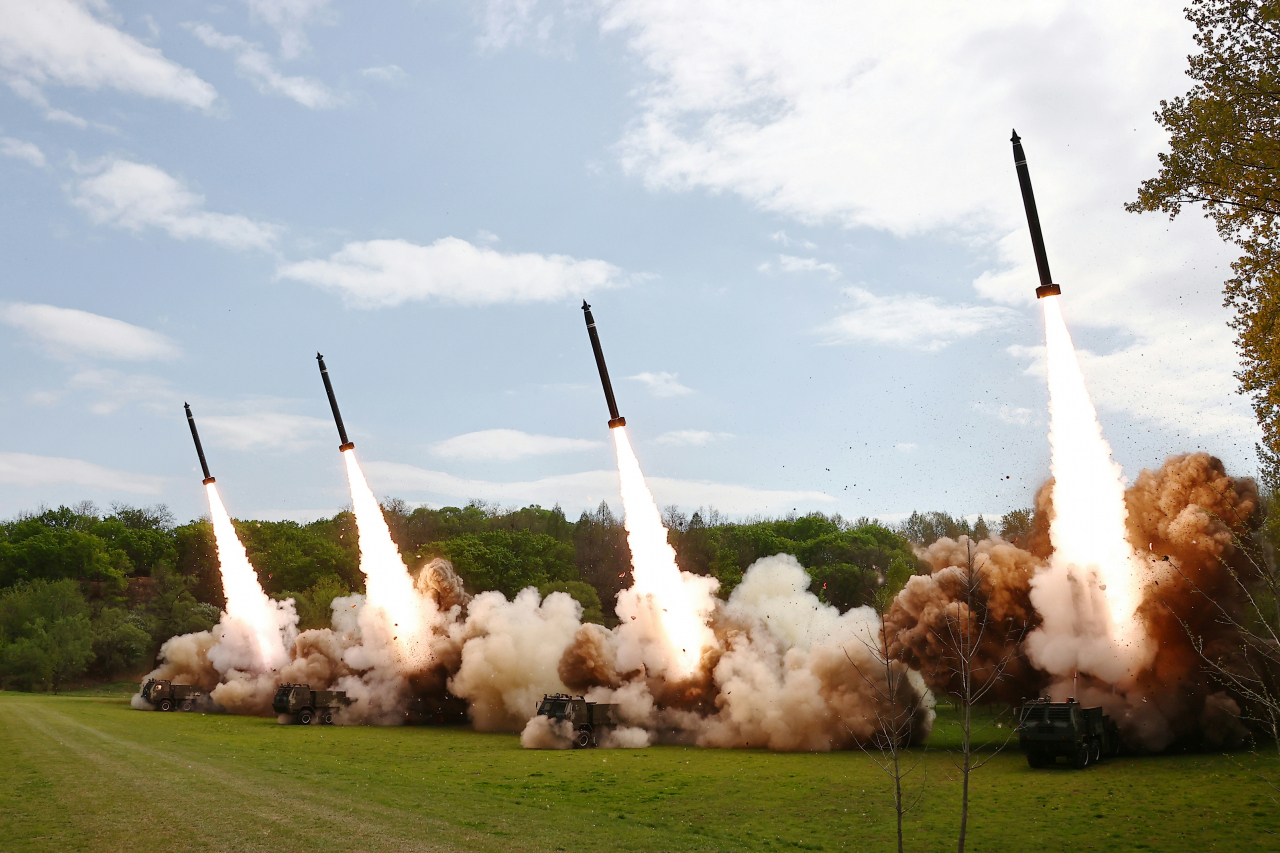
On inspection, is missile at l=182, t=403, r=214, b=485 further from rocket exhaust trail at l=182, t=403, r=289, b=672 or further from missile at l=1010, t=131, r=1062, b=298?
missile at l=1010, t=131, r=1062, b=298

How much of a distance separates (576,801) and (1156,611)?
62.6ft

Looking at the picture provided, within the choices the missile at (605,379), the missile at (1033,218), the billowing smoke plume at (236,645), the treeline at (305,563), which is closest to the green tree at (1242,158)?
the missile at (1033,218)

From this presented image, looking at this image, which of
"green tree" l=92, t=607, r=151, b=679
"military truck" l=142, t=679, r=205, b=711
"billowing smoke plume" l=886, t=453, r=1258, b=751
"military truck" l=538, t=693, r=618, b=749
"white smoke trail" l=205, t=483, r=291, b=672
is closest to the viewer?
"billowing smoke plume" l=886, t=453, r=1258, b=751

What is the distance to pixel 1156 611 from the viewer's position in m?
30.2

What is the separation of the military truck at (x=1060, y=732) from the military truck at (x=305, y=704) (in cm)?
3189

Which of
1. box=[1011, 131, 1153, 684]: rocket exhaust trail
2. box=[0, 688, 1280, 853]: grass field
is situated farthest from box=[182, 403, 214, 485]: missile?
box=[1011, 131, 1153, 684]: rocket exhaust trail

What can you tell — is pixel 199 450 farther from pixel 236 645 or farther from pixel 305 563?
pixel 305 563

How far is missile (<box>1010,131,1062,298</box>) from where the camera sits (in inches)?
1151

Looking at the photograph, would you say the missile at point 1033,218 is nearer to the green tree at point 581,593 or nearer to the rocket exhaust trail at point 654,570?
the rocket exhaust trail at point 654,570

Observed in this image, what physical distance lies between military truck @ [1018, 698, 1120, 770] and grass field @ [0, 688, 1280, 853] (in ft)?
1.79

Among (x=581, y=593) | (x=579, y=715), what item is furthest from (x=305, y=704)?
(x=581, y=593)

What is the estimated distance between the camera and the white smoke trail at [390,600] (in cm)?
4675

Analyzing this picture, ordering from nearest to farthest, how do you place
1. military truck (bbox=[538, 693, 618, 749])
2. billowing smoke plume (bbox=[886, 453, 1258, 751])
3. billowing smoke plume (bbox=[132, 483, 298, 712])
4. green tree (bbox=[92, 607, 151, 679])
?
billowing smoke plume (bbox=[886, 453, 1258, 751]) < military truck (bbox=[538, 693, 618, 749]) < billowing smoke plume (bbox=[132, 483, 298, 712]) < green tree (bbox=[92, 607, 151, 679])

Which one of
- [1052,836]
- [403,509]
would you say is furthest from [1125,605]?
[403,509]
